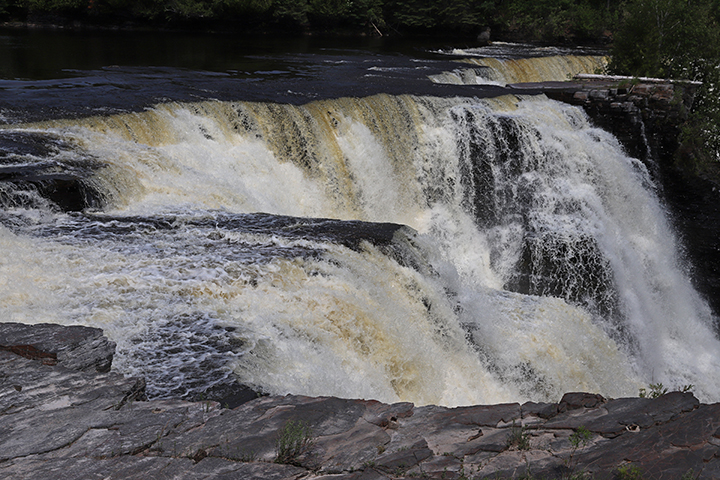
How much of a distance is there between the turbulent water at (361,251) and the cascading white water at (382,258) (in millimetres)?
28

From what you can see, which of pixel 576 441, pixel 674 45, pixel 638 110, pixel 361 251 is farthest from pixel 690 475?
pixel 674 45

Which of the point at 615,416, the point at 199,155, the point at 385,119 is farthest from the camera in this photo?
the point at 385,119

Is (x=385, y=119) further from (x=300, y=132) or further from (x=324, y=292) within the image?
(x=324, y=292)

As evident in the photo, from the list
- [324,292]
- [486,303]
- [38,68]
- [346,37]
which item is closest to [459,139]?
[486,303]

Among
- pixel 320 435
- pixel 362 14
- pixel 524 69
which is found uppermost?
pixel 362 14

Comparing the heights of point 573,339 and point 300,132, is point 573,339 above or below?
below

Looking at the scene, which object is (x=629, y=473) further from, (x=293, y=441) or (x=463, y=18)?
(x=463, y=18)

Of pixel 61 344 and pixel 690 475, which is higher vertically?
pixel 61 344

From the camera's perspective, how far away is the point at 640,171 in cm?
1202

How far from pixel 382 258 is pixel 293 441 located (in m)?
3.48

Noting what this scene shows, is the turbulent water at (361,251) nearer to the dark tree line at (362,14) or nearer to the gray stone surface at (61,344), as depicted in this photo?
the gray stone surface at (61,344)

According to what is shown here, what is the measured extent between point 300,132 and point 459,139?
3198mm

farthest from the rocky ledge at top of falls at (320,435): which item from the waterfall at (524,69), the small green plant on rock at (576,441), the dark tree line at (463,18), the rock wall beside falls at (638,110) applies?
the dark tree line at (463,18)

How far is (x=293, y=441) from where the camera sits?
3.25 meters
